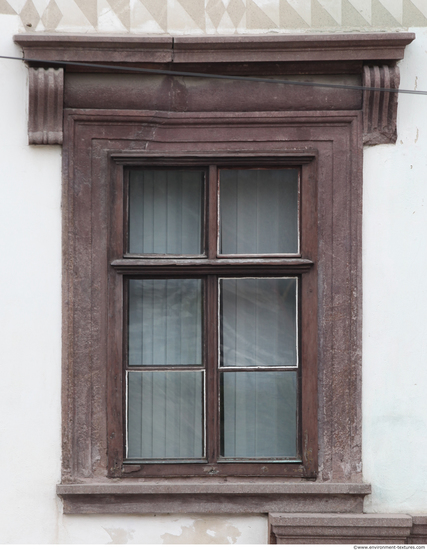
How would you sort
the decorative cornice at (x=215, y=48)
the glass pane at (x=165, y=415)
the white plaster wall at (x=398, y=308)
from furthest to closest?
the glass pane at (x=165, y=415) < the white plaster wall at (x=398, y=308) < the decorative cornice at (x=215, y=48)

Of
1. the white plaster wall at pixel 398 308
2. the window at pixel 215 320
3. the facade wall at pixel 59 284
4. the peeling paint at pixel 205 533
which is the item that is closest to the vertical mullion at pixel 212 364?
the window at pixel 215 320

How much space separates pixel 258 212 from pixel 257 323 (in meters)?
0.62

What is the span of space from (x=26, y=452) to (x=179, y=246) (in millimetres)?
1373

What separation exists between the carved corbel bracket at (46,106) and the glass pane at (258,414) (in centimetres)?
159

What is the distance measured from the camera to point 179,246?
3621 millimetres

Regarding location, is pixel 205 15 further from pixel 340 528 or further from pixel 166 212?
pixel 340 528

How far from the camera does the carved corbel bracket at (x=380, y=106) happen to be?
11.2 feet

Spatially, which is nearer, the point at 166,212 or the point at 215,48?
the point at 215,48

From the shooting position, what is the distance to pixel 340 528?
338cm

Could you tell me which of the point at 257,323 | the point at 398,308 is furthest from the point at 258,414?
the point at 398,308

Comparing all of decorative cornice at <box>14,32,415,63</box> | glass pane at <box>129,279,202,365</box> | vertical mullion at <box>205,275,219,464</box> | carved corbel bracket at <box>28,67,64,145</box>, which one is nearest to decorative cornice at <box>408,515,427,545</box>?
vertical mullion at <box>205,275,219,464</box>

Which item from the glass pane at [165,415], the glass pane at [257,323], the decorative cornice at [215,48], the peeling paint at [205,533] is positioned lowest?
the peeling paint at [205,533]

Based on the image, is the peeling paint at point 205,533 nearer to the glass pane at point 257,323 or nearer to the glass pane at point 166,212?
the glass pane at point 257,323

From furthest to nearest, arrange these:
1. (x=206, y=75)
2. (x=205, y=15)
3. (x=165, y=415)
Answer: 1. (x=165, y=415)
2. (x=205, y=15)
3. (x=206, y=75)
